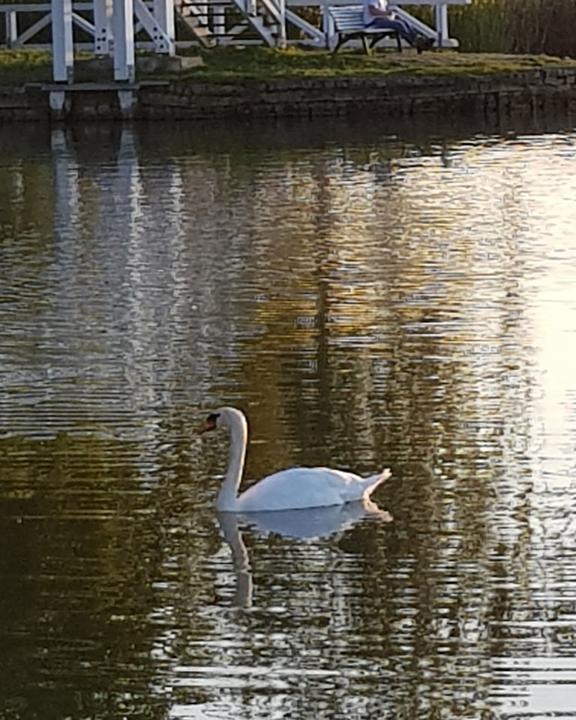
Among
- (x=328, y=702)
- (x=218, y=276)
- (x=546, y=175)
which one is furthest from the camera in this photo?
(x=546, y=175)

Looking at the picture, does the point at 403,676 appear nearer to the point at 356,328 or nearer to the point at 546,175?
the point at 356,328

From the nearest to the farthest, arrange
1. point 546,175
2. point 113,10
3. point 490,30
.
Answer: point 546,175 < point 113,10 < point 490,30

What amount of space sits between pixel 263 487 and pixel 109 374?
3050mm

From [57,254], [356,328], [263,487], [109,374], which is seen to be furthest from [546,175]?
[263,487]

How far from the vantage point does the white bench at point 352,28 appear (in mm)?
33938

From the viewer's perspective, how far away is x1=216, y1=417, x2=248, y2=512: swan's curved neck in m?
9.66

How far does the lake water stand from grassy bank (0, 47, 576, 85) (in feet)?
36.3

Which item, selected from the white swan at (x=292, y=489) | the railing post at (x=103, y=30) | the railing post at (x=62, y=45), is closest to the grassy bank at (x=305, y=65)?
the railing post at (x=103, y=30)

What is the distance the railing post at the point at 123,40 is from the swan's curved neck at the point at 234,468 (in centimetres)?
2146

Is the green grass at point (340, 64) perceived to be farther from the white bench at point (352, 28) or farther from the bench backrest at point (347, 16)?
the bench backrest at point (347, 16)

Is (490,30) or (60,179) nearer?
(60,179)

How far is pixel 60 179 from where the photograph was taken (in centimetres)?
2427

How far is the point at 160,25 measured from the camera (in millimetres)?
33031

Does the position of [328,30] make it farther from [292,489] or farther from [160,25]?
[292,489]
